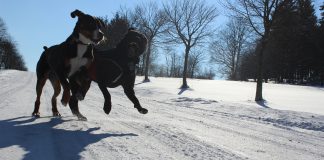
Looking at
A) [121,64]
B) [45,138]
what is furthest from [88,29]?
[45,138]

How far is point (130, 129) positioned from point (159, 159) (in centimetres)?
189

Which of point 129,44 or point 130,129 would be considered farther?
point 129,44

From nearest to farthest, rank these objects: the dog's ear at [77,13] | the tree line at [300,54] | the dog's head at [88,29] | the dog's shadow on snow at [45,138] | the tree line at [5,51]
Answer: the dog's shadow on snow at [45,138] → the dog's head at [88,29] → the dog's ear at [77,13] → the tree line at [300,54] → the tree line at [5,51]

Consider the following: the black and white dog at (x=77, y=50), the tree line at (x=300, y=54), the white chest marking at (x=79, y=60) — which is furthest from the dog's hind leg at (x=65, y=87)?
the tree line at (x=300, y=54)

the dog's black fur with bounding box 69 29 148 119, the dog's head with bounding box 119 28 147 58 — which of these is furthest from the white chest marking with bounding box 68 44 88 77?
the dog's head with bounding box 119 28 147 58

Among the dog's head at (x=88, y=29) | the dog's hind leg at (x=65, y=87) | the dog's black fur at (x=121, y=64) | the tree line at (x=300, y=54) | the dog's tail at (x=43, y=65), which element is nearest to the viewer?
the dog's head at (x=88, y=29)

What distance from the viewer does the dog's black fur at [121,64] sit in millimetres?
6551

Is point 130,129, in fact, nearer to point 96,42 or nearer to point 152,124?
point 152,124

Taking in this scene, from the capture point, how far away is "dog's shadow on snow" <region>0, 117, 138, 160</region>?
13.3ft

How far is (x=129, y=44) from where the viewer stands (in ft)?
22.0

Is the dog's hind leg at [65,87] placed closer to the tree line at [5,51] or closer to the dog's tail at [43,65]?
the dog's tail at [43,65]

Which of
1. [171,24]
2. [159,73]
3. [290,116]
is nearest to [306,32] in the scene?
[171,24]

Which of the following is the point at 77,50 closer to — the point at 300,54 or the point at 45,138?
the point at 45,138

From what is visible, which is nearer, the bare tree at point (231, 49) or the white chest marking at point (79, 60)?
the white chest marking at point (79, 60)
